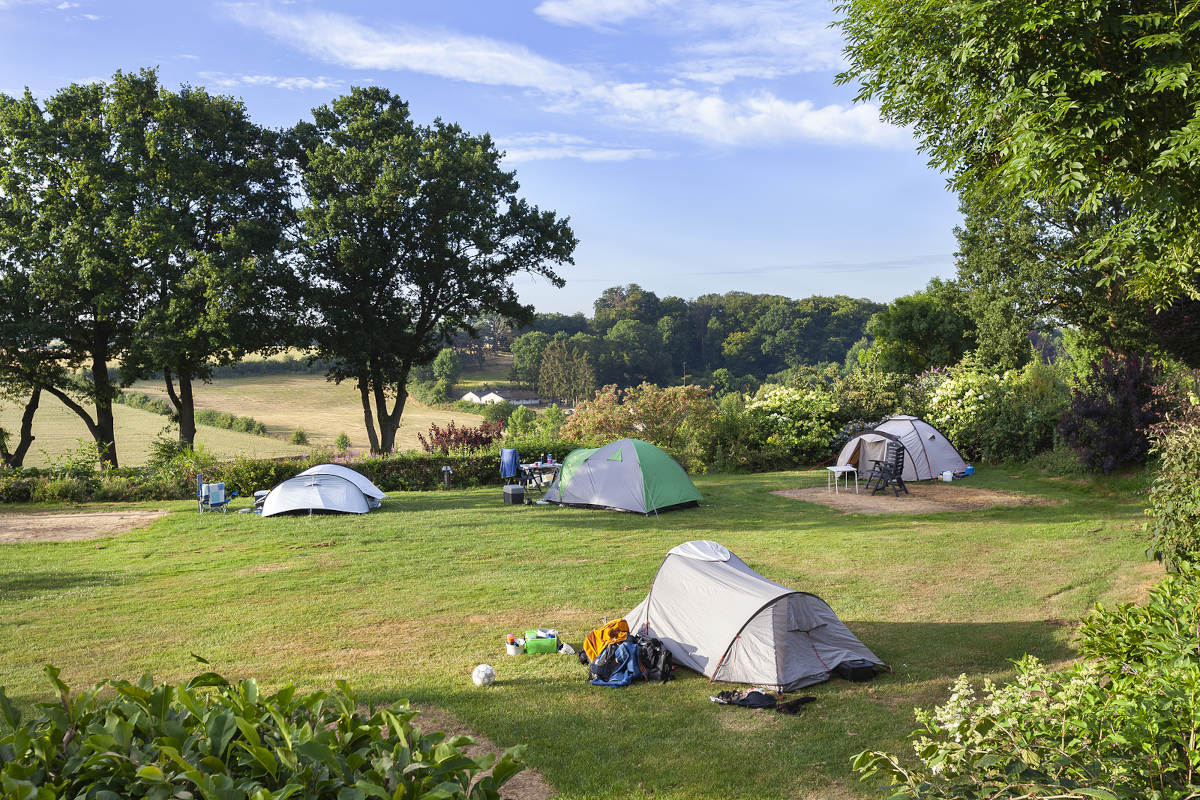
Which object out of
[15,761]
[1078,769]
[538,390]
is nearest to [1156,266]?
[1078,769]

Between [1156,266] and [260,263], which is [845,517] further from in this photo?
[260,263]

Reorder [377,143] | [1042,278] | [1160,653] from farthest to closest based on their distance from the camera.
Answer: [1042,278] → [377,143] → [1160,653]

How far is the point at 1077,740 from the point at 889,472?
14.8 metres

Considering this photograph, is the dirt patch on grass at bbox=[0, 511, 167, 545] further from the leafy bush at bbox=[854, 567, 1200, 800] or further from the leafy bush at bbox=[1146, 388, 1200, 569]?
the leafy bush at bbox=[1146, 388, 1200, 569]

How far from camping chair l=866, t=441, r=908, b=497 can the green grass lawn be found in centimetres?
222

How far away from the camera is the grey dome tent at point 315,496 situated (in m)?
15.5

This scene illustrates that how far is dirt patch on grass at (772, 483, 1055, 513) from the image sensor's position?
14.9m

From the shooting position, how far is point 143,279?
22.3 metres

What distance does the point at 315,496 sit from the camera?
1570cm

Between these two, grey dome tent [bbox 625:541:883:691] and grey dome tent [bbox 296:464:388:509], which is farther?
grey dome tent [bbox 296:464:388:509]

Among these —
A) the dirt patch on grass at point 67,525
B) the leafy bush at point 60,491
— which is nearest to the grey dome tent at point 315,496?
the dirt patch on grass at point 67,525

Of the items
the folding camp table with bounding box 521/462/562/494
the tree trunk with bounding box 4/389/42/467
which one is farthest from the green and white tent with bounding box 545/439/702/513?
the tree trunk with bounding box 4/389/42/467

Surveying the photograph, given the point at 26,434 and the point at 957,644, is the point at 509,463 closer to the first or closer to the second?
the point at 957,644

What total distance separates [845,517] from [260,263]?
1784 cm
